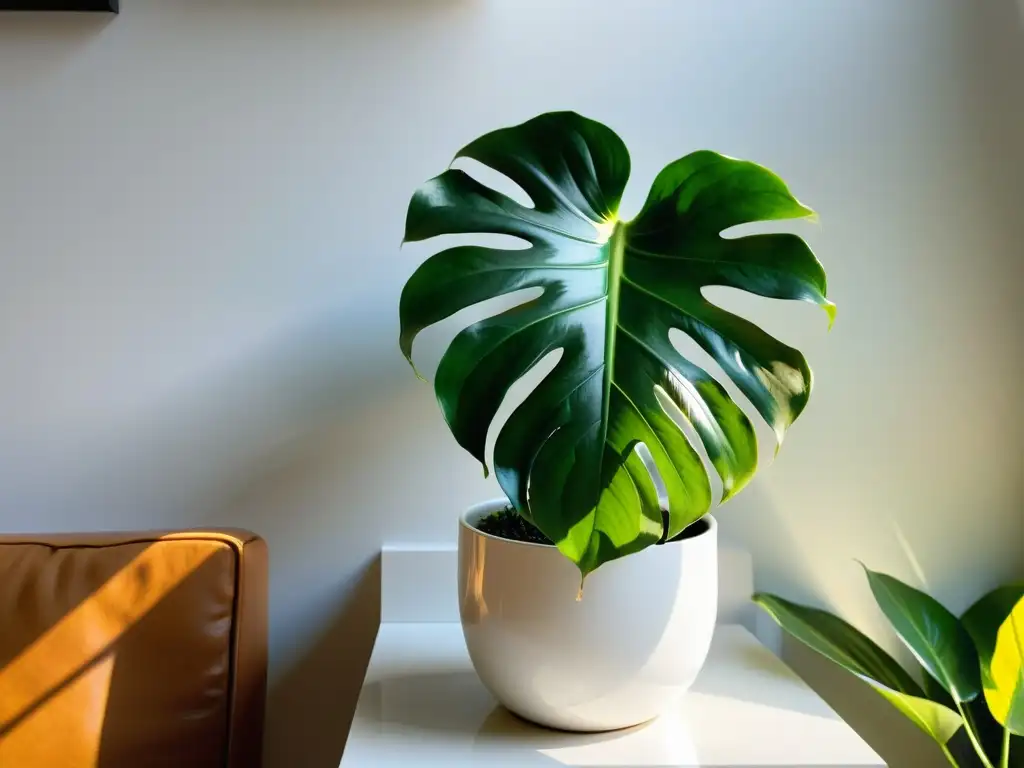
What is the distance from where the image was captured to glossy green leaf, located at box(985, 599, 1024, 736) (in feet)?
2.49

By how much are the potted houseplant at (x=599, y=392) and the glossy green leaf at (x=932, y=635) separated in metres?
0.29

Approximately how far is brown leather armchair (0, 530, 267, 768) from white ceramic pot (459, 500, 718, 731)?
289 millimetres

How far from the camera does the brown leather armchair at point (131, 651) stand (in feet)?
2.68

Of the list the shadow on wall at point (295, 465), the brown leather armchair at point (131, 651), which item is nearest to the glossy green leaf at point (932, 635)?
the shadow on wall at point (295, 465)

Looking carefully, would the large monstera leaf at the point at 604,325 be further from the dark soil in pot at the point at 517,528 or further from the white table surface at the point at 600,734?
the white table surface at the point at 600,734

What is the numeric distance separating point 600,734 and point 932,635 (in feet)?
1.37

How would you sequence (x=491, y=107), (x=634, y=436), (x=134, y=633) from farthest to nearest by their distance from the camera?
(x=491, y=107) → (x=134, y=633) → (x=634, y=436)

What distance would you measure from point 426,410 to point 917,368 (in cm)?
61

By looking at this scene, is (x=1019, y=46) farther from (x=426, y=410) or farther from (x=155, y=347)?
(x=155, y=347)

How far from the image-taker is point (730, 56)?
103 centimetres

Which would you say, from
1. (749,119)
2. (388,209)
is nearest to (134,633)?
(388,209)

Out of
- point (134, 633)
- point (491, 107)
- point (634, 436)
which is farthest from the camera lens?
point (491, 107)

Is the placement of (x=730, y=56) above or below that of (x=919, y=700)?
above

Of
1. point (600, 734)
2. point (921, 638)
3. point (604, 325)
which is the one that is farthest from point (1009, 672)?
point (604, 325)
